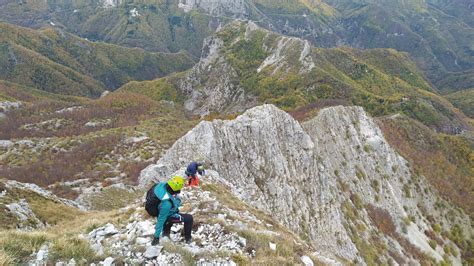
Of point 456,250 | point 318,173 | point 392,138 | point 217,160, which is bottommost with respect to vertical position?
point 456,250

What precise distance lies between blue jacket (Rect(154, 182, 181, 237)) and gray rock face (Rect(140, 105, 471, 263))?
19.0m

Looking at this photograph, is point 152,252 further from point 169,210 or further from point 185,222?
point 185,222

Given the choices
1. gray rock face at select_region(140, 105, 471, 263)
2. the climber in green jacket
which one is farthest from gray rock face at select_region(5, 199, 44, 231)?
the climber in green jacket

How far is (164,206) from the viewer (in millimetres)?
15711

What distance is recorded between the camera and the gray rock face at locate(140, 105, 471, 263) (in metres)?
45.6

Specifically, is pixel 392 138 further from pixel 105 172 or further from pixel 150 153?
pixel 105 172

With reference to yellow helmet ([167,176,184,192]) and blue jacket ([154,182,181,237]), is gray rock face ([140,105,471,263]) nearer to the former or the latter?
blue jacket ([154,182,181,237])

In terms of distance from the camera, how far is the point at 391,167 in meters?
72.2

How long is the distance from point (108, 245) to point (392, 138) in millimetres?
92945

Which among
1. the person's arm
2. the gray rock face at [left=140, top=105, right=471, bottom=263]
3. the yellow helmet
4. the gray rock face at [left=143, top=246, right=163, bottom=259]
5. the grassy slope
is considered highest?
the yellow helmet

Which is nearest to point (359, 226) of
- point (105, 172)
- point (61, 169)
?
point (105, 172)

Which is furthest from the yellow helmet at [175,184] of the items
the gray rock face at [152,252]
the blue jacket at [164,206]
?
Result: the gray rock face at [152,252]

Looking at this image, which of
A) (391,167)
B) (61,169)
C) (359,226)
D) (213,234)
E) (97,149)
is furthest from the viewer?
(97,149)

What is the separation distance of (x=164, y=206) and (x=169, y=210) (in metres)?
0.31
